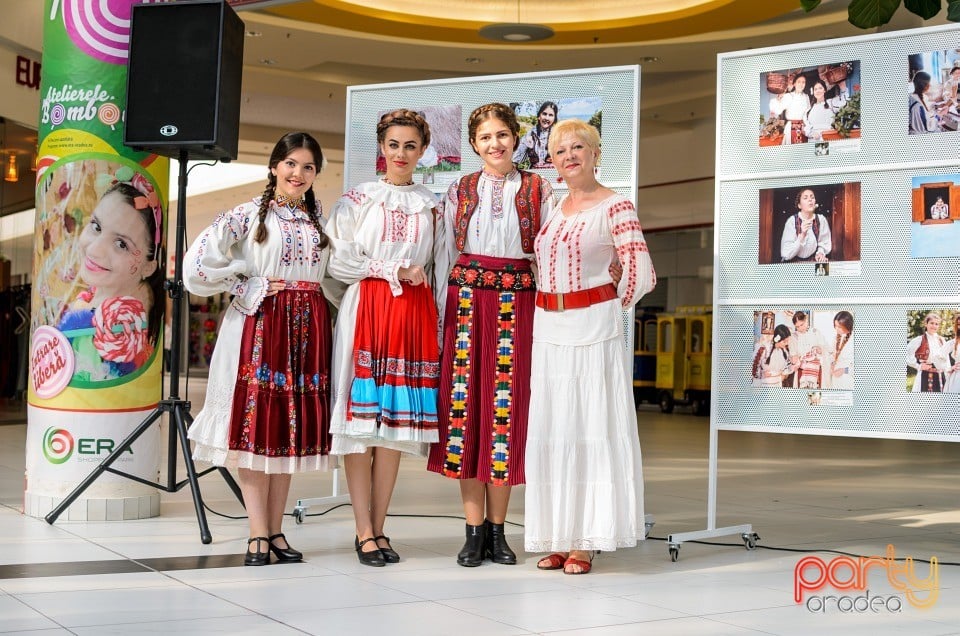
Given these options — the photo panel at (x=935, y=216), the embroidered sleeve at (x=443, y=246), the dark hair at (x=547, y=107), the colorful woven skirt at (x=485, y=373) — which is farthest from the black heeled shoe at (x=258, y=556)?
the photo panel at (x=935, y=216)

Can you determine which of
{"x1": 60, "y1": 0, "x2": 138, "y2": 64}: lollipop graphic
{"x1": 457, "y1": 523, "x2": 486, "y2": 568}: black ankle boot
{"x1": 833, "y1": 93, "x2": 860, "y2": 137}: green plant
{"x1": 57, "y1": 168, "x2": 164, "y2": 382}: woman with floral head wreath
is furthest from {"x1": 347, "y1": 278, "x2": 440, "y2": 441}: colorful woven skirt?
{"x1": 60, "y1": 0, "x2": 138, "y2": 64}: lollipop graphic

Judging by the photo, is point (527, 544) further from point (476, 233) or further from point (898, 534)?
point (898, 534)

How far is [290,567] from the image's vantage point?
12.5ft

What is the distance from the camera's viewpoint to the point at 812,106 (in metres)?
4.33

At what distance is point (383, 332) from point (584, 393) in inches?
29.0

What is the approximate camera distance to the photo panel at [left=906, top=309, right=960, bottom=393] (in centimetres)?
403

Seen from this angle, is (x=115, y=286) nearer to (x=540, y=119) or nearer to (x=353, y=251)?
(x=353, y=251)

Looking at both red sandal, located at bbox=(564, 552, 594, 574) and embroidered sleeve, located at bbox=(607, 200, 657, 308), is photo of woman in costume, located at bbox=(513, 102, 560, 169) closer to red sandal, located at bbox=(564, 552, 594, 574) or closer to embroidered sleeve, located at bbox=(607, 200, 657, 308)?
embroidered sleeve, located at bbox=(607, 200, 657, 308)

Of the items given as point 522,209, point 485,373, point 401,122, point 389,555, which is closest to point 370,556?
point 389,555

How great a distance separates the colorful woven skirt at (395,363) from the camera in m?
3.85

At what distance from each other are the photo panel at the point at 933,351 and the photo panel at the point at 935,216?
23 centimetres

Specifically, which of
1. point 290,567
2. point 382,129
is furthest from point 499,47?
point 290,567

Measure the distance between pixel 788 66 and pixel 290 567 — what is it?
8.87ft

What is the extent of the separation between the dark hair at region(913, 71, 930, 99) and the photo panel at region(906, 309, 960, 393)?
0.82 meters
